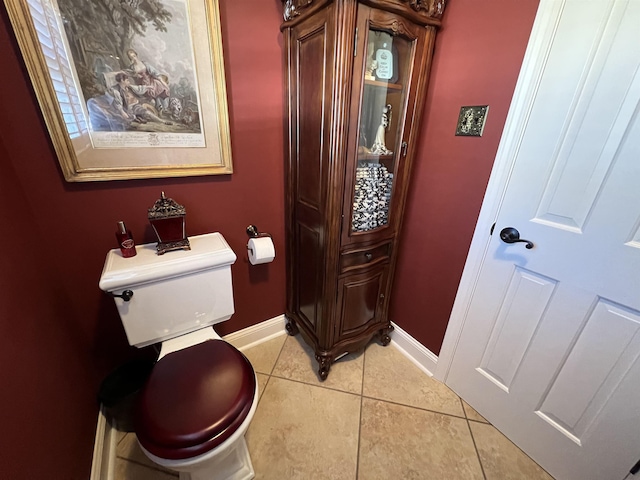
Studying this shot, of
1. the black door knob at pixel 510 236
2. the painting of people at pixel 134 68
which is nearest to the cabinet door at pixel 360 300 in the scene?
the black door knob at pixel 510 236

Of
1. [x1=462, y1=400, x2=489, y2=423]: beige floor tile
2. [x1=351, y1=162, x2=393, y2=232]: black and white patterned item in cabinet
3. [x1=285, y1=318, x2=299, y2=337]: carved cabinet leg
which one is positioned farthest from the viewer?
[x1=285, y1=318, x2=299, y2=337]: carved cabinet leg

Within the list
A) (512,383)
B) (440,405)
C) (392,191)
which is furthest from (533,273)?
(440,405)

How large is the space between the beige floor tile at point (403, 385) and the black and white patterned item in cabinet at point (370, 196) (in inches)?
34.7

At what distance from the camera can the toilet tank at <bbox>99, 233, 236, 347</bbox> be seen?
957 millimetres

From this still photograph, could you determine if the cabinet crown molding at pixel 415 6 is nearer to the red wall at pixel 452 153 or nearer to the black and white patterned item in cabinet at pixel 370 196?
the red wall at pixel 452 153

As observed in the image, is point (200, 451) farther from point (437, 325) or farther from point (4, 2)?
point (4, 2)

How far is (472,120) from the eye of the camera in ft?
Result: 3.44

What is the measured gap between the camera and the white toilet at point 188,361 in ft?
2.56

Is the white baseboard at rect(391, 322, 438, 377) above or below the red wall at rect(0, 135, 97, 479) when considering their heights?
below

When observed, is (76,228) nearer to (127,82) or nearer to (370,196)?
(127,82)

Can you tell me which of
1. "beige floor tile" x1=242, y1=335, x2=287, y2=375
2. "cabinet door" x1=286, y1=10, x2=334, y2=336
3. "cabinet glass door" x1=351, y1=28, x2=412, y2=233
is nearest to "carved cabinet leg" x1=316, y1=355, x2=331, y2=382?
"cabinet door" x1=286, y1=10, x2=334, y2=336

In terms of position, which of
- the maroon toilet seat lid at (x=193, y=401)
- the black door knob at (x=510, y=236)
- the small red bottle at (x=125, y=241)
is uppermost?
the black door knob at (x=510, y=236)

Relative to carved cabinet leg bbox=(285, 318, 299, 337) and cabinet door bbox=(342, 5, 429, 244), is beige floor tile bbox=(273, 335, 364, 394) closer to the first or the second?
carved cabinet leg bbox=(285, 318, 299, 337)

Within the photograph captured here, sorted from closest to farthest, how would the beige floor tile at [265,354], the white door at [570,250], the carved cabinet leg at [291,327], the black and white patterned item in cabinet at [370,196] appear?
the white door at [570,250] → the black and white patterned item in cabinet at [370,196] → the beige floor tile at [265,354] → the carved cabinet leg at [291,327]
